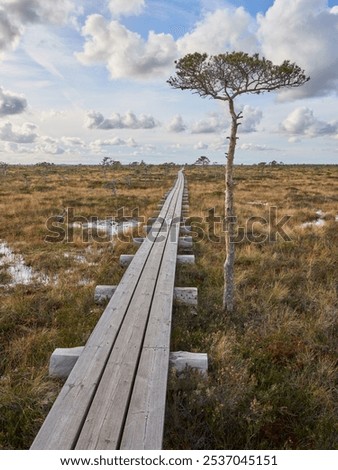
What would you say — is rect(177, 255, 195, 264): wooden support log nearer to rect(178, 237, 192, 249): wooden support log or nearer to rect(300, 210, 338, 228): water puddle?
rect(178, 237, 192, 249): wooden support log

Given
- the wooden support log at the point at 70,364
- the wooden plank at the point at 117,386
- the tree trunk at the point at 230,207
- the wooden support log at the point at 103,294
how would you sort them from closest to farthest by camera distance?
the wooden plank at the point at 117,386, the wooden support log at the point at 70,364, the tree trunk at the point at 230,207, the wooden support log at the point at 103,294

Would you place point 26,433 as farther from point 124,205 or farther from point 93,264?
point 124,205

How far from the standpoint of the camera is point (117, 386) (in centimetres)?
306

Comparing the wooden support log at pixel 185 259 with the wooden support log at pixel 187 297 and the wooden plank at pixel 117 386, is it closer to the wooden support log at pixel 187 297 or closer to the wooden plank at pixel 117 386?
the wooden support log at pixel 187 297

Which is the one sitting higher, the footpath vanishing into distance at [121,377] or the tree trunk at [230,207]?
the tree trunk at [230,207]

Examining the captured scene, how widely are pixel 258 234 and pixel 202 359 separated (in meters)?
8.18

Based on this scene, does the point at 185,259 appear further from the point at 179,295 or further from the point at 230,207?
the point at 230,207

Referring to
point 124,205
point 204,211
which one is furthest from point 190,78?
point 124,205

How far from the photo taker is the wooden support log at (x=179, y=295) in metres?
5.23

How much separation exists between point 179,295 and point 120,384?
236cm

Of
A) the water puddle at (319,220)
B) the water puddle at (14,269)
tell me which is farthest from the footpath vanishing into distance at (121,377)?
the water puddle at (319,220)

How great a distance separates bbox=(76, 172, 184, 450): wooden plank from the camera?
2518mm

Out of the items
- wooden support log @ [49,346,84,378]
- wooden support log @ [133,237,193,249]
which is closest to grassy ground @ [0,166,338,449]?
wooden support log @ [49,346,84,378]

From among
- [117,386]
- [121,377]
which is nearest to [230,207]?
[121,377]
